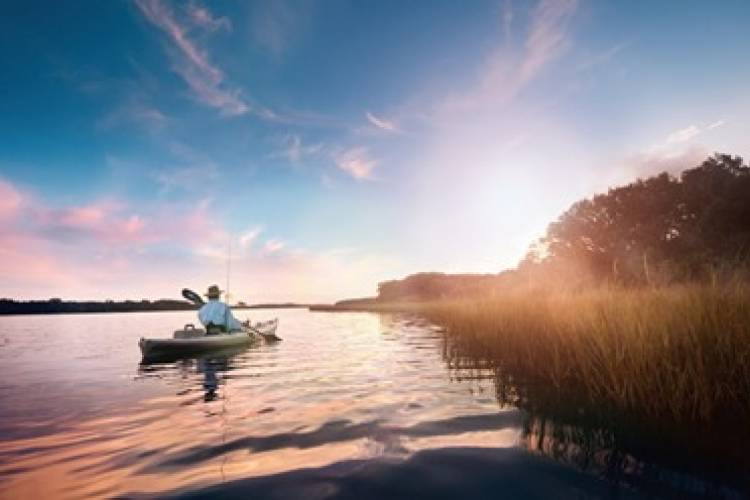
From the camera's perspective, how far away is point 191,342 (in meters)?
19.0

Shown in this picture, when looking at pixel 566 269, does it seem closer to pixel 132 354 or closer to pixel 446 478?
pixel 132 354

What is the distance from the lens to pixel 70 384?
13258 millimetres

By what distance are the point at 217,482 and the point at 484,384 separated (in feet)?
22.7

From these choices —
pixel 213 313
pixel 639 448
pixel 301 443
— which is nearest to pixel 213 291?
pixel 213 313

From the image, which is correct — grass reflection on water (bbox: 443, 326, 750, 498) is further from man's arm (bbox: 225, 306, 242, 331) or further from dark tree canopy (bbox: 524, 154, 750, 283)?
dark tree canopy (bbox: 524, 154, 750, 283)

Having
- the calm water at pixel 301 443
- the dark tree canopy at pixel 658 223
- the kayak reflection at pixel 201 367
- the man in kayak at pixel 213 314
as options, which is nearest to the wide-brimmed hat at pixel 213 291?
the man in kayak at pixel 213 314

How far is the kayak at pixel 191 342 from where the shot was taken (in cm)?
1816

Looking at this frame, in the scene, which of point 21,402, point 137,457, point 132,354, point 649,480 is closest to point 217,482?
point 137,457

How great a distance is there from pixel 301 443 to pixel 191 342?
46.8 feet

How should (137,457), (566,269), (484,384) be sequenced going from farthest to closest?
(566,269) < (484,384) < (137,457)

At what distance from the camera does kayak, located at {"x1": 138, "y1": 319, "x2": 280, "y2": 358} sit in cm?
1816

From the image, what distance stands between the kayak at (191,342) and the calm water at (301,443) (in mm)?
5249

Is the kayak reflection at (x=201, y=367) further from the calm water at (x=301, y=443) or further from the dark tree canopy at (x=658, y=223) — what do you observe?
the dark tree canopy at (x=658, y=223)

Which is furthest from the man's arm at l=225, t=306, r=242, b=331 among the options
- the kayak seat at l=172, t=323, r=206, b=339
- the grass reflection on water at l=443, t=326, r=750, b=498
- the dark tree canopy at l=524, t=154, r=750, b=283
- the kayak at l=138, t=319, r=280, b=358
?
the dark tree canopy at l=524, t=154, r=750, b=283
